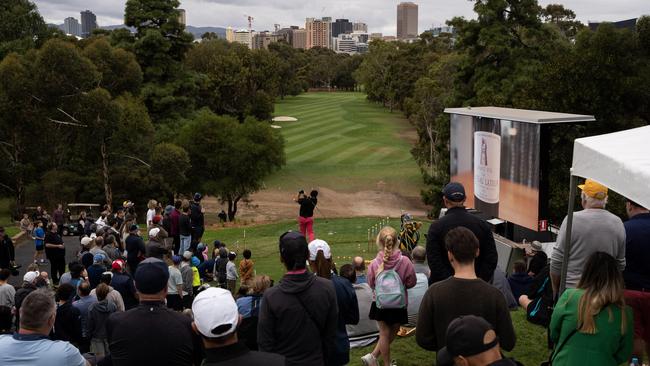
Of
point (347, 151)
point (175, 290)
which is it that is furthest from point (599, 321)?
point (347, 151)

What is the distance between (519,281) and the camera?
32.9ft

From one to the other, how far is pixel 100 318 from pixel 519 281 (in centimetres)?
586

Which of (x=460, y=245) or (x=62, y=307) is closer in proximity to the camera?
(x=460, y=245)

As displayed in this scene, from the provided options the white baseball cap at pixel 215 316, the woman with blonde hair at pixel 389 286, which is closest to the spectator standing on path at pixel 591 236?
the woman with blonde hair at pixel 389 286

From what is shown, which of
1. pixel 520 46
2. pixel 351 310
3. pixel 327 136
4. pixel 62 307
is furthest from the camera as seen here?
pixel 327 136

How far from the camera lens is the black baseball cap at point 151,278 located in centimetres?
480

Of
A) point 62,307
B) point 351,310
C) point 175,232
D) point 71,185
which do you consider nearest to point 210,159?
point 71,185

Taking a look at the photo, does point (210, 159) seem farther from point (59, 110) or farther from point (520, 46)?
point (520, 46)

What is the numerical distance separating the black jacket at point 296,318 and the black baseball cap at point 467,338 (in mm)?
1768

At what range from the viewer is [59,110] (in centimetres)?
3666

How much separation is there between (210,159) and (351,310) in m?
34.4

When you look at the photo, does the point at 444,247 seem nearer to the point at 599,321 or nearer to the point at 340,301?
the point at 340,301

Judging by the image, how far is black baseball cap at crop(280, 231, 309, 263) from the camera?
5152 mm

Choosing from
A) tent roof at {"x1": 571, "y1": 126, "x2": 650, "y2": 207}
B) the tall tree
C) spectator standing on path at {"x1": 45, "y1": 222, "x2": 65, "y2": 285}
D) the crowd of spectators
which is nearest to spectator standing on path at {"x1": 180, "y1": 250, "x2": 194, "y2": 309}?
the crowd of spectators
